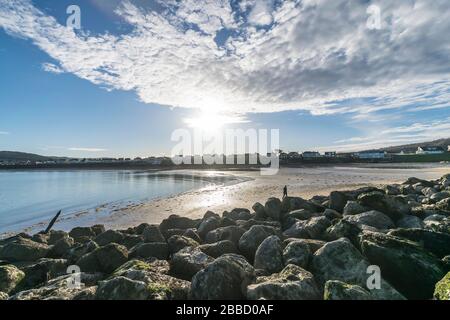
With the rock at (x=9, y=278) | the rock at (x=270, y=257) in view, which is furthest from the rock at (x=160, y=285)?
the rock at (x=9, y=278)

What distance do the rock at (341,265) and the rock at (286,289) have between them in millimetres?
723

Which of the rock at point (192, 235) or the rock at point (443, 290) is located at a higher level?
the rock at point (443, 290)

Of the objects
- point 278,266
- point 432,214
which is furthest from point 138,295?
point 432,214

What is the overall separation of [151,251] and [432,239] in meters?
6.67

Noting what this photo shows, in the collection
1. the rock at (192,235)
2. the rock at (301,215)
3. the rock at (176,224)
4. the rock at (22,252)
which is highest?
the rock at (301,215)

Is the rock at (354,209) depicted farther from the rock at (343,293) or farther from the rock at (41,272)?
the rock at (41,272)

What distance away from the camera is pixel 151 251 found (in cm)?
753

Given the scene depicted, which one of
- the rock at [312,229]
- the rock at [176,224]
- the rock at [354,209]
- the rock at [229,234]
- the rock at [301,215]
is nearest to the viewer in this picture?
the rock at [312,229]

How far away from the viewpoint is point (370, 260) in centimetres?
562

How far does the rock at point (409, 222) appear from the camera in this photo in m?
8.27

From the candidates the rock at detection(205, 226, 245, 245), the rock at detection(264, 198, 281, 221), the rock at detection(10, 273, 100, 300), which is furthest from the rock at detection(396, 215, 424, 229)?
the rock at detection(10, 273, 100, 300)

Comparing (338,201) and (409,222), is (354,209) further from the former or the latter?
(338,201)

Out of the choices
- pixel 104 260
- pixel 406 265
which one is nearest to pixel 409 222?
pixel 406 265

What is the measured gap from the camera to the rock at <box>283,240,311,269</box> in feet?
18.6
